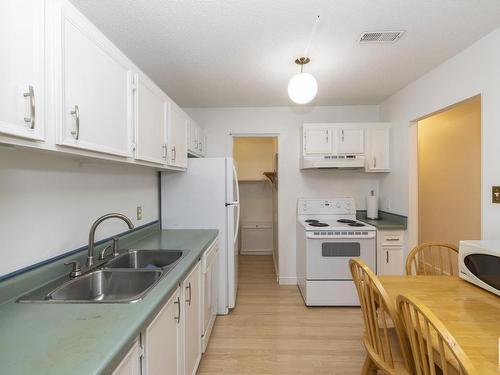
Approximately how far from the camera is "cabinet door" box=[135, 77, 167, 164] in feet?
5.05

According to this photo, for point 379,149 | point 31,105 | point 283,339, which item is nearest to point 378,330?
point 283,339

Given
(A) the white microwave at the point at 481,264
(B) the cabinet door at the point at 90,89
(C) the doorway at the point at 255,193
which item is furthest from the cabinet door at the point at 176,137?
(C) the doorway at the point at 255,193

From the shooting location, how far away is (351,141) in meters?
3.18

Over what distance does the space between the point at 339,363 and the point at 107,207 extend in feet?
6.93

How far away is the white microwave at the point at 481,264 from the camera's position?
1.32 metres

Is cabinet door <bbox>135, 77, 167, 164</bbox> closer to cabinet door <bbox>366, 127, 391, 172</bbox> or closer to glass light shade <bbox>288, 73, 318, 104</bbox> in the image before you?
glass light shade <bbox>288, 73, 318, 104</bbox>

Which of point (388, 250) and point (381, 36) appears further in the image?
point (388, 250)

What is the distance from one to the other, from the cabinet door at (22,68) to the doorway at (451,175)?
3.35 meters

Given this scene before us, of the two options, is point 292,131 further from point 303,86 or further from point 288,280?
point 288,280

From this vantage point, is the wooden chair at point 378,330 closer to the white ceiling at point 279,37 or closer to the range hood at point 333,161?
the white ceiling at point 279,37

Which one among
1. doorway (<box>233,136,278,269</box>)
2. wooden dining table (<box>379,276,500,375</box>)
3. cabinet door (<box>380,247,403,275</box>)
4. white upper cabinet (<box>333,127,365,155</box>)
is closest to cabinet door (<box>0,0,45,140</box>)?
wooden dining table (<box>379,276,500,375</box>)

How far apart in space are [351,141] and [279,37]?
1.81m

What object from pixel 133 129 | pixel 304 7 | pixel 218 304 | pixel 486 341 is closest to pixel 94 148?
pixel 133 129

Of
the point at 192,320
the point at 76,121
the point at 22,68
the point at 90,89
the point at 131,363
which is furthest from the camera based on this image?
the point at 192,320
